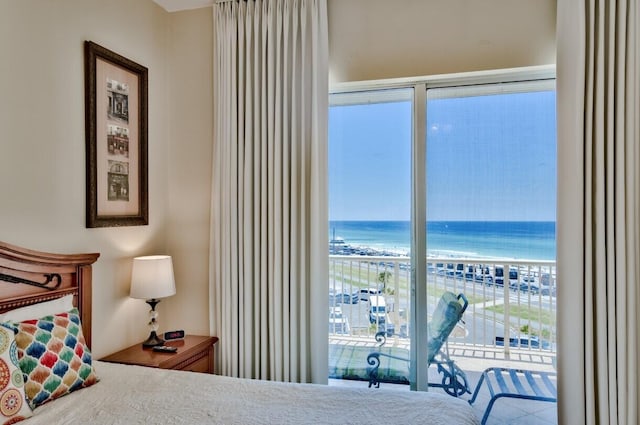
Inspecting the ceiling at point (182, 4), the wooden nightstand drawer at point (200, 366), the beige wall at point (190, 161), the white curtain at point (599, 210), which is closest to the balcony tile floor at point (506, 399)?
the white curtain at point (599, 210)

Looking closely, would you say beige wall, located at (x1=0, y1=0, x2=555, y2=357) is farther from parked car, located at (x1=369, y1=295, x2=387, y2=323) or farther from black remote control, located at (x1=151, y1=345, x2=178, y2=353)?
parked car, located at (x1=369, y1=295, x2=387, y2=323)

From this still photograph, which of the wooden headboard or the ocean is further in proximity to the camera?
the ocean

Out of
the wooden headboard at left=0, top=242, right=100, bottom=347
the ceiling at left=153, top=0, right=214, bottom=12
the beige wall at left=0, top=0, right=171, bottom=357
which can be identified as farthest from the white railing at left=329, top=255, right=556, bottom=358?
the ceiling at left=153, top=0, right=214, bottom=12

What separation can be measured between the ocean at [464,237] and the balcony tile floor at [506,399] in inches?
24.4

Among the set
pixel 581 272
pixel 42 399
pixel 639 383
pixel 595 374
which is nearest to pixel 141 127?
pixel 42 399

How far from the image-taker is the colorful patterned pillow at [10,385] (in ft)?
4.97

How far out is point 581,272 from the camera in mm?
2219

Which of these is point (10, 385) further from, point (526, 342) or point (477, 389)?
point (526, 342)

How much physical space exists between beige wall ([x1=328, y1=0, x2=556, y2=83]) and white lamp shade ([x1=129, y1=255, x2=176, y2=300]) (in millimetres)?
1617

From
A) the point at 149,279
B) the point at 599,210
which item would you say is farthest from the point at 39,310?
the point at 599,210

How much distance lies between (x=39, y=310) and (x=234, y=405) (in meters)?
1.01

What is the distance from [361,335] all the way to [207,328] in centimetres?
108

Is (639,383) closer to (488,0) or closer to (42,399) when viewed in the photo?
(488,0)

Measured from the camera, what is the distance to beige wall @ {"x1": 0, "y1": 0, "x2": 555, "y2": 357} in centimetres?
200
